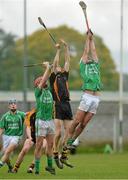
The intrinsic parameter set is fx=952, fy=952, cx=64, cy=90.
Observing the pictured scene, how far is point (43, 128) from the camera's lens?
963 inches

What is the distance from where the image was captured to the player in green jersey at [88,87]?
81.1 feet

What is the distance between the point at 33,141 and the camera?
26.6m

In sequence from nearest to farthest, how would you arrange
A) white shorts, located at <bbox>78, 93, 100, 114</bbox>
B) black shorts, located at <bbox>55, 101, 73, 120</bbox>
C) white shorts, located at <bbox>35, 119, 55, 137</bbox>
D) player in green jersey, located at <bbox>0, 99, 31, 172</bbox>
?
white shorts, located at <bbox>35, 119, 55, 137</bbox>, white shorts, located at <bbox>78, 93, 100, 114</bbox>, black shorts, located at <bbox>55, 101, 73, 120</bbox>, player in green jersey, located at <bbox>0, 99, 31, 172</bbox>

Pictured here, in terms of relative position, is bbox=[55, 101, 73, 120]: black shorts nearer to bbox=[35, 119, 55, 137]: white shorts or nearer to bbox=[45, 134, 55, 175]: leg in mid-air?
bbox=[45, 134, 55, 175]: leg in mid-air

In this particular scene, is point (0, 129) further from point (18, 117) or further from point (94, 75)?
point (94, 75)

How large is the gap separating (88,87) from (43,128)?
1.61 meters

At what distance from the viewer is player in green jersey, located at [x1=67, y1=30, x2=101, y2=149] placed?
24.7m

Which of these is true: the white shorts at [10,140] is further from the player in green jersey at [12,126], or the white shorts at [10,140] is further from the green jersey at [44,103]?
the green jersey at [44,103]

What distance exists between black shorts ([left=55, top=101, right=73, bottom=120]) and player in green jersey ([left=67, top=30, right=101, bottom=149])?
4.90ft

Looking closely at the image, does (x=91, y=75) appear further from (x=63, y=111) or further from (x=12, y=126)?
(x=12, y=126)

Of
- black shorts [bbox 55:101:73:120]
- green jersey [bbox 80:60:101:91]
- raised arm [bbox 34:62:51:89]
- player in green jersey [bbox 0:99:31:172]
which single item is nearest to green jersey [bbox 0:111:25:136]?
player in green jersey [bbox 0:99:31:172]

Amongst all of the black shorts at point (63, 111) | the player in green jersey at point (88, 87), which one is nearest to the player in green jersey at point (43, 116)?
the player in green jersey at point (88, 87)

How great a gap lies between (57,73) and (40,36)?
3669 inches

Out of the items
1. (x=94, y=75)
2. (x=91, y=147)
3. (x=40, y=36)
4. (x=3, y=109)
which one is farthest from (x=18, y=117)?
(x=40, y=36)
